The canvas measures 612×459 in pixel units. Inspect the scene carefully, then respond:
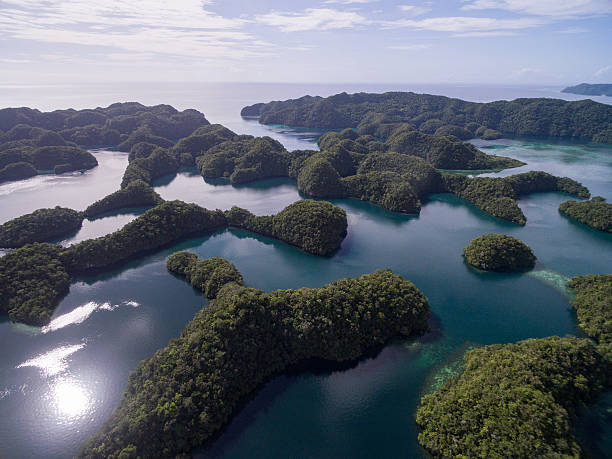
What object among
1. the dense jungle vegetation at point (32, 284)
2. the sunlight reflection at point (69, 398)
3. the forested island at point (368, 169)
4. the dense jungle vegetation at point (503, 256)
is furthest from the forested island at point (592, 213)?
the dense jungle vegetation at point (32, 284)

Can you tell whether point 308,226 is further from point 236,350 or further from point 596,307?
point 596,307

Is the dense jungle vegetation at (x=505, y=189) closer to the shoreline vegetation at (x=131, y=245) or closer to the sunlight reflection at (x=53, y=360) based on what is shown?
the shoreline vegetation at (x=131, y=245)

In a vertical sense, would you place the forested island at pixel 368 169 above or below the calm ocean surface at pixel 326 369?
above

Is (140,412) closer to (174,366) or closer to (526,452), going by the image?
(174,366)

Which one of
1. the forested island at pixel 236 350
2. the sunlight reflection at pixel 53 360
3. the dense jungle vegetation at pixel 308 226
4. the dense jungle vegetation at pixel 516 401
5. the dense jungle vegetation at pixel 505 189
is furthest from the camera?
the dense jungle vegetation at pixel 505 189

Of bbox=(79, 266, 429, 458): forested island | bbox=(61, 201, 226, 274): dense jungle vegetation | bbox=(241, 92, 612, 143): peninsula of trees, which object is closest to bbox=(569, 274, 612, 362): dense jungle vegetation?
bbox=(79, 266, 429, 458): forested island

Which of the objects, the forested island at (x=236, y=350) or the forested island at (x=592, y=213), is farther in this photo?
the forested island at (x=592, y=213)

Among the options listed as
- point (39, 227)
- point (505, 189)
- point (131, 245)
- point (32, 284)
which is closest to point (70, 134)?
point (39, 227)
